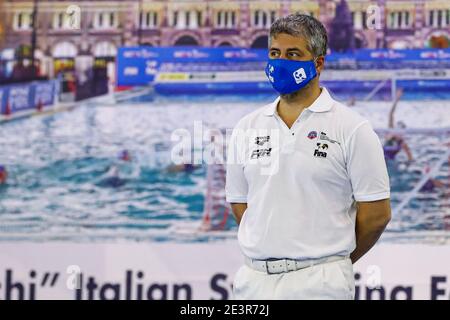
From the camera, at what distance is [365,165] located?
2432mm

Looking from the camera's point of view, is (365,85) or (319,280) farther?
(365,85)


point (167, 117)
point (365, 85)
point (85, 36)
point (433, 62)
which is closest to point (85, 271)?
point (167, 117)

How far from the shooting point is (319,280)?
2439 millimetres

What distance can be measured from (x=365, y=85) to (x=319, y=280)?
87.0 inches

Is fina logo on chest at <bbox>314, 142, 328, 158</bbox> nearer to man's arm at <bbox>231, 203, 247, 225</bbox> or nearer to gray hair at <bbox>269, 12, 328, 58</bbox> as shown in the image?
gray hair at <bbox>269, 12, 328, 58</bbox>

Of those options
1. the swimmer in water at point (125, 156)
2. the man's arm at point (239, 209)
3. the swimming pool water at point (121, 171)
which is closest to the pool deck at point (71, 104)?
the swimming pool water at point (121, 171)

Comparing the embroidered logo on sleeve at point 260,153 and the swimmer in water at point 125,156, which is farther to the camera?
the swimmer in water at point 125,156

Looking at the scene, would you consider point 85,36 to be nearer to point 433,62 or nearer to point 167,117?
point 167,117

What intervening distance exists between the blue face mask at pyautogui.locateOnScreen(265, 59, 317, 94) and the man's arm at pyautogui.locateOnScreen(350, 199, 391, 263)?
39 centimetres

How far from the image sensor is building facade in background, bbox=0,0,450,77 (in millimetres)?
4461

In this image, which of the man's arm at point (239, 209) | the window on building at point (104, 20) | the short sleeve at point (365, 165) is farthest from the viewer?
the window on building at point (104, 20)

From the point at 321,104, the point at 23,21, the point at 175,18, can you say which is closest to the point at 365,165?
the point at 321,104

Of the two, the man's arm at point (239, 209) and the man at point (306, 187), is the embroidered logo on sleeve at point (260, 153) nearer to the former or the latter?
the man at point (306, 187)

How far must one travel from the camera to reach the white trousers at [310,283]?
2.44 metres
